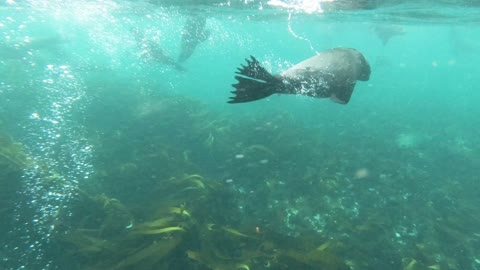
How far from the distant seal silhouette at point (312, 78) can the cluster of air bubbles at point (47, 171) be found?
14.2ft

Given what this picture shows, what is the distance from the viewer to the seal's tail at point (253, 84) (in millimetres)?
3494

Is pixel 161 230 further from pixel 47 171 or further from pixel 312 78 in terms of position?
pixel 47 171

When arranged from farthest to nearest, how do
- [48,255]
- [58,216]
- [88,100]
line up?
1. [88,100]
2. [58,216]
3. [48,255]

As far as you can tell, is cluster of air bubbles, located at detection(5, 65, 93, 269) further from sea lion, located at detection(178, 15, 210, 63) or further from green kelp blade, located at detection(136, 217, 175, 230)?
sea lion, located at detection(178, 15, 210, 63)

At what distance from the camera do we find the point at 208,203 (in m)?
6.49

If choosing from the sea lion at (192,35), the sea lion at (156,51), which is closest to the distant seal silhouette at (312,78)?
the sea lion at (156,51)

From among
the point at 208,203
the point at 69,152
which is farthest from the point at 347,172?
the point at 69,152

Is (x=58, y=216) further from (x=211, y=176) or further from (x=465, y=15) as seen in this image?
(x=465, y=15)

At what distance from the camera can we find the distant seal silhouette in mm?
3514

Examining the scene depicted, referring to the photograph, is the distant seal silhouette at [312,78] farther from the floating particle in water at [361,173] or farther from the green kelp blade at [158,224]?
the floating particle in water at [361,173]

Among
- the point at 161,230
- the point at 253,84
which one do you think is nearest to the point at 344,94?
the point at 253,84

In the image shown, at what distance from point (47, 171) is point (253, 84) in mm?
6488

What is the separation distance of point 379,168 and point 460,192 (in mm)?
2513

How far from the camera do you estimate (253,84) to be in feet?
11.5
